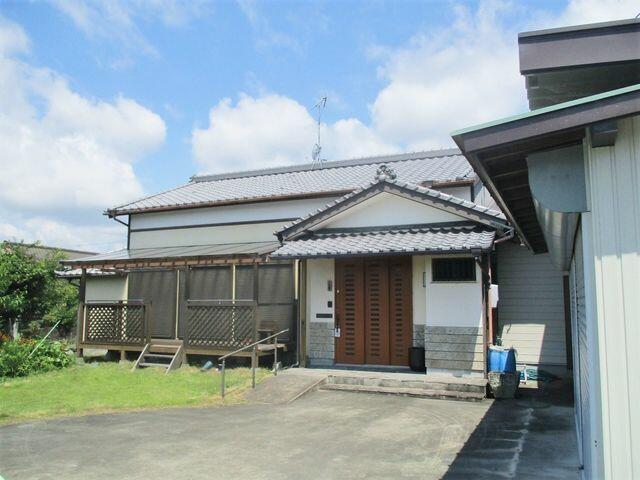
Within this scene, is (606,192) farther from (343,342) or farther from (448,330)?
(343,342)

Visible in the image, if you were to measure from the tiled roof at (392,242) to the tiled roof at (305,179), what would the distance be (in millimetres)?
2715

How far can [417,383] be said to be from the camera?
34.2 ft

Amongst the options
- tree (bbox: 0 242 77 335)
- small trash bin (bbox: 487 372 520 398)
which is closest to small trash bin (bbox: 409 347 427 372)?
small trash bin (bbox: 487 372 520 398)

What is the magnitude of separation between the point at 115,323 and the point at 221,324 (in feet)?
11.7

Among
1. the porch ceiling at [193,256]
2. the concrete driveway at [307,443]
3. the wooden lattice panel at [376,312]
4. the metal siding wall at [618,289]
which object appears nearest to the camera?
the metal siding wall at [618,289]

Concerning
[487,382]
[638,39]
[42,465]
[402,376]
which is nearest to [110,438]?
[42,465]

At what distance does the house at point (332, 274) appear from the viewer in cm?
1109

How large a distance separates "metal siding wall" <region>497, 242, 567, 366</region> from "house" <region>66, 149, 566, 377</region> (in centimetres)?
9

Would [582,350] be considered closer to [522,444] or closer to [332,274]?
[522,444]

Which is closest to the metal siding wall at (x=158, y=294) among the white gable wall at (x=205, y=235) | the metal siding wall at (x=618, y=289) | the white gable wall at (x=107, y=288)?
the white gable wall at (x=107, y=288)

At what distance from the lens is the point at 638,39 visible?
10.2 feet

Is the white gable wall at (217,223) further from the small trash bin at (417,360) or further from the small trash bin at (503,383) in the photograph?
the small trash bin at (503,383)

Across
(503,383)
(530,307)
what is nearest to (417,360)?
(503,383)

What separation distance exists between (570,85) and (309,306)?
385 inches
